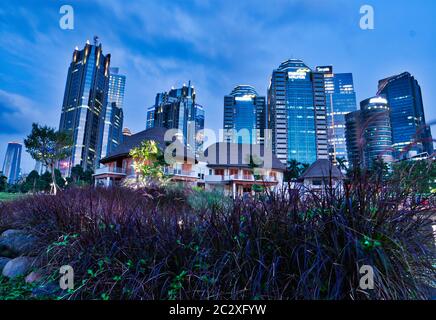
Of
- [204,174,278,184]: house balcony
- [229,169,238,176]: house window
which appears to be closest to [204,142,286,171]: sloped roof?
[229,169,238,176]: house window

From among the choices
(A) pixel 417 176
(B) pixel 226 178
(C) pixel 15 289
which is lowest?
(C) pixel 15 289

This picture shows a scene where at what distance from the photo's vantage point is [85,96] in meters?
49.0

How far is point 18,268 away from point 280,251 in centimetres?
314

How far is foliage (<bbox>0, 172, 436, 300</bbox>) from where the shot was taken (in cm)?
144

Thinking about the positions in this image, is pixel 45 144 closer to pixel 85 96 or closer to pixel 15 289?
pixel 15 289

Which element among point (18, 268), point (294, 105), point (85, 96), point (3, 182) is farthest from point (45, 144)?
point (85, 96)

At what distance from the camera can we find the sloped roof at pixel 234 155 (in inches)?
1090

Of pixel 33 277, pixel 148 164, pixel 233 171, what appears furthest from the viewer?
pixel 233 171

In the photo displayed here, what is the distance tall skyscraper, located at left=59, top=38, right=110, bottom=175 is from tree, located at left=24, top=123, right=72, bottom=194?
3.75 m

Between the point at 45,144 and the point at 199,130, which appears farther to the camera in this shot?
the point at 45,144

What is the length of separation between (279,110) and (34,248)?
126 feet

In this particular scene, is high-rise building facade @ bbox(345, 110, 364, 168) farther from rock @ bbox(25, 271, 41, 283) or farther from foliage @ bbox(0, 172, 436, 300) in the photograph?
rock @ bbox(25, 271, 41, 283)

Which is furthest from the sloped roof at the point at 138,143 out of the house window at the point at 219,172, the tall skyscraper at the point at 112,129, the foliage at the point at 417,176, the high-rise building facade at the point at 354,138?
the tall skyscraper at the point at 112,129
